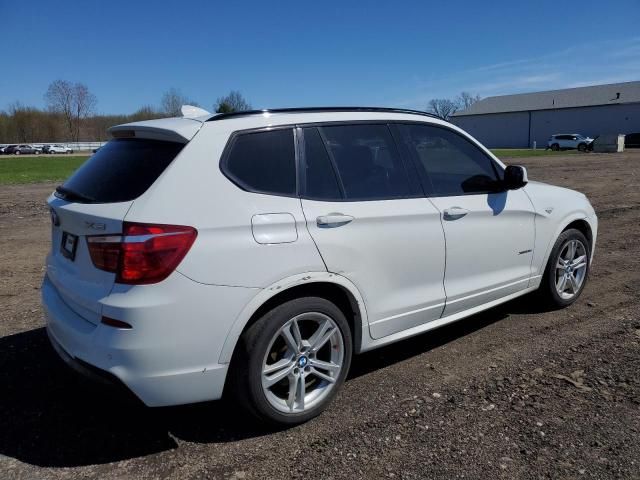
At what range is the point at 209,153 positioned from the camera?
2.89 m

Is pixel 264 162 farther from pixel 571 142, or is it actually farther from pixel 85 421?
pixel 571 142

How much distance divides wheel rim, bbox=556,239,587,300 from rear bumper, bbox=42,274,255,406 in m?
3.43

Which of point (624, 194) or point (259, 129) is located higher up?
point (259, 129)

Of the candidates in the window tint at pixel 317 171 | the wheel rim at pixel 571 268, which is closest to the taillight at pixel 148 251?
the window tint at pixel 317 171

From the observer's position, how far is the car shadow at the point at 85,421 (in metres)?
2.89

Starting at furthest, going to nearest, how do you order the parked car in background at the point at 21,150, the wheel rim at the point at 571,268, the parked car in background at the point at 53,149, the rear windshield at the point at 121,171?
the parked car in background at the point at 53,149
the parked car in background at the point at 21,150
the wheel rim at the point at 571,268
the rear windshield at the point at 121,171

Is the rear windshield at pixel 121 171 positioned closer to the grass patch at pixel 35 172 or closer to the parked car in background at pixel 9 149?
the grass patch at pixel 35 172

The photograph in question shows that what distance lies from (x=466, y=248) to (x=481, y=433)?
136 centimetres

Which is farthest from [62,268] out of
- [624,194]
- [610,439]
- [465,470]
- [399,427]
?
[624,194]

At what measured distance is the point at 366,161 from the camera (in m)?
3.53

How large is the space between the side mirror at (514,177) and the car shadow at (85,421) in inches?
68.5

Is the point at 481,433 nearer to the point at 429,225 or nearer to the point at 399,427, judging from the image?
the point at 399,427

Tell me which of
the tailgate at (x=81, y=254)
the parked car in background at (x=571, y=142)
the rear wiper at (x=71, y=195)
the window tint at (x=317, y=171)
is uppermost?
the parked car in background at (x=571, y=142)

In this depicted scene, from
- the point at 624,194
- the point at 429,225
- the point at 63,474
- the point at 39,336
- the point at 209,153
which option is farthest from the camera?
the point at 624,194
